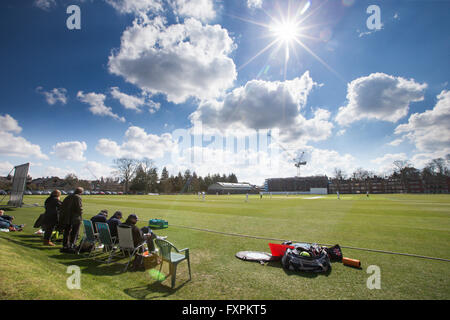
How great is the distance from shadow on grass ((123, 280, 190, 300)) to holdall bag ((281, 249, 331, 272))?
2.88 meters

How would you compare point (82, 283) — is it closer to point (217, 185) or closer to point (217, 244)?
point (217, 244)

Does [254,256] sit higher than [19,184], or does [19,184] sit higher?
[19,184]

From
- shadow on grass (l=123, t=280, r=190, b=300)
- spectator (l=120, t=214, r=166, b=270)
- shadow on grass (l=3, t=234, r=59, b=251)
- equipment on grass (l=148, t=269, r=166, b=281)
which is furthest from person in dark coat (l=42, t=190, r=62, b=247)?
shadow on grass (l=123, t=280, r=190, b=300)

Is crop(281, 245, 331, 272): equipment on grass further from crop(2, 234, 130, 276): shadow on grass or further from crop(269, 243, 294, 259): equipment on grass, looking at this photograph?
crop(2, 234, 130, 276): shadow on grass

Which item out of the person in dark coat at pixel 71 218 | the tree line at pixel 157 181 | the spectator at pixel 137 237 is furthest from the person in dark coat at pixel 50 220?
the tree line at pixel 157 181

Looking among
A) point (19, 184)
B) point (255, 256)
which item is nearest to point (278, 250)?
point (255, 256)

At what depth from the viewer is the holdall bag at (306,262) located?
5.33 meters

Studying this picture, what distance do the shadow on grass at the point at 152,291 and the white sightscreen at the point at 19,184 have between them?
70.8ft

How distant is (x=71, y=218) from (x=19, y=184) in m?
19.2

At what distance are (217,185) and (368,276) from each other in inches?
4391

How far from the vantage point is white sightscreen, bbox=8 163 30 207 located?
61.8ft

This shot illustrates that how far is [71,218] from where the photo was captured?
7246mm

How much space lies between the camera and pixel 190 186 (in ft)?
357

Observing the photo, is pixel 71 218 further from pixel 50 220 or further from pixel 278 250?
pixel 278 250
